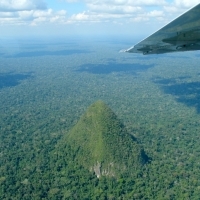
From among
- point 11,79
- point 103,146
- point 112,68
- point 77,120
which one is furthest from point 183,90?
point 11,79

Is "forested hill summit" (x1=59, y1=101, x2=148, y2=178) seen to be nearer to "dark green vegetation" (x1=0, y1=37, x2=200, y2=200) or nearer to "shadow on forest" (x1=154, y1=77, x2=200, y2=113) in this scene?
"dark green vegetation" (x1=0, y1=37, x2=200, y2=200)

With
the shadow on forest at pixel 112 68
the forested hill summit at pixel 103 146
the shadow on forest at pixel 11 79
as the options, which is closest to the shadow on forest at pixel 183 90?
the shadow on forest at pixel 112 68

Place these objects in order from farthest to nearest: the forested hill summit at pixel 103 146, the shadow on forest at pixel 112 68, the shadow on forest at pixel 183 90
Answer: the shadow on forest at pixel 112 68
the shadow on forest at pixel 183 90
the forested hill summit at pixel 103 146

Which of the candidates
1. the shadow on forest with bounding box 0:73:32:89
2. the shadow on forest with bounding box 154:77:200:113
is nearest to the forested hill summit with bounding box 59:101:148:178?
the shadow on forest with bounding box 154:77:200:113

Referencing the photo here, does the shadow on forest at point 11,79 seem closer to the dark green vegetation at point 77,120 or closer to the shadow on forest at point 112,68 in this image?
the dark green vegetation at point 77,120

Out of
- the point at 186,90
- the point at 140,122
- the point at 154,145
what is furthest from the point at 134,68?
the point at 154,145

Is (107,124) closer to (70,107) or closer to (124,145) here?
(124,145)
